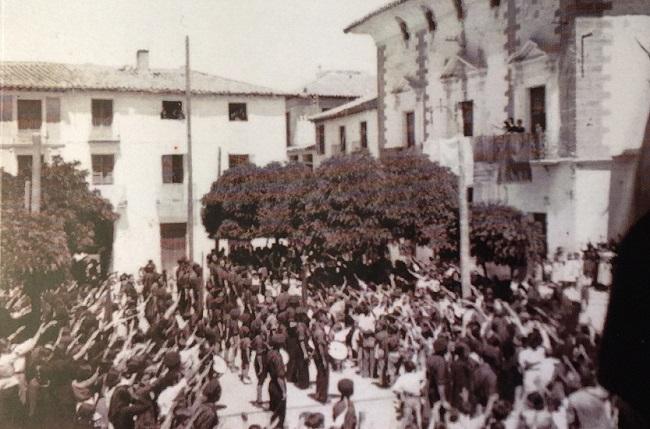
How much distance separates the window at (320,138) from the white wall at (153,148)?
27 cm

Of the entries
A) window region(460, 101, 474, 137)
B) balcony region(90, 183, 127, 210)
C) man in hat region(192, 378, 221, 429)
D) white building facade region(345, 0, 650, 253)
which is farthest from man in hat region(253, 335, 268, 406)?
window region(460, 101, 474, 137)

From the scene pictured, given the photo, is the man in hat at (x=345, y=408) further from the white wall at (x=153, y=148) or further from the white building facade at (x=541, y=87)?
the white building facade at (x=541, y=87)

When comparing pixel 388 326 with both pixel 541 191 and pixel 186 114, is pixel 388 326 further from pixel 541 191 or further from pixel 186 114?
pixel 186 114

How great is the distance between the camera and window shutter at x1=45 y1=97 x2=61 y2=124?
196 inches

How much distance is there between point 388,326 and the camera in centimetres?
516

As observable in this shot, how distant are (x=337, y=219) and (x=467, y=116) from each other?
130 centimetres

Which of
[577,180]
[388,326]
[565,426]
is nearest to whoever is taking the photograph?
[565,426]

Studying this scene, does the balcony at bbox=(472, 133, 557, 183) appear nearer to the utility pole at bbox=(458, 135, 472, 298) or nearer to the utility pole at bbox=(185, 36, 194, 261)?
the utility pole at bbox=(458, 135, 472, 298)

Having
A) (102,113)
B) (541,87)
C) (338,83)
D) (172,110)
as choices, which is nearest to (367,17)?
(338,83)

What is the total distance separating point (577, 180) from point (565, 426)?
1682mm

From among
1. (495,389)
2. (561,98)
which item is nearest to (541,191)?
(561,98)

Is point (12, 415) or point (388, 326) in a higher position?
point (388, 326)

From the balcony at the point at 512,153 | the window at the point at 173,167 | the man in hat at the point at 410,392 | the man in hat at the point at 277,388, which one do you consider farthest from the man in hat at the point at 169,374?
the balcony at the point at 512,153

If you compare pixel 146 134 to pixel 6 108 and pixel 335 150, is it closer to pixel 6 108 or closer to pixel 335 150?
pixel 6 108
